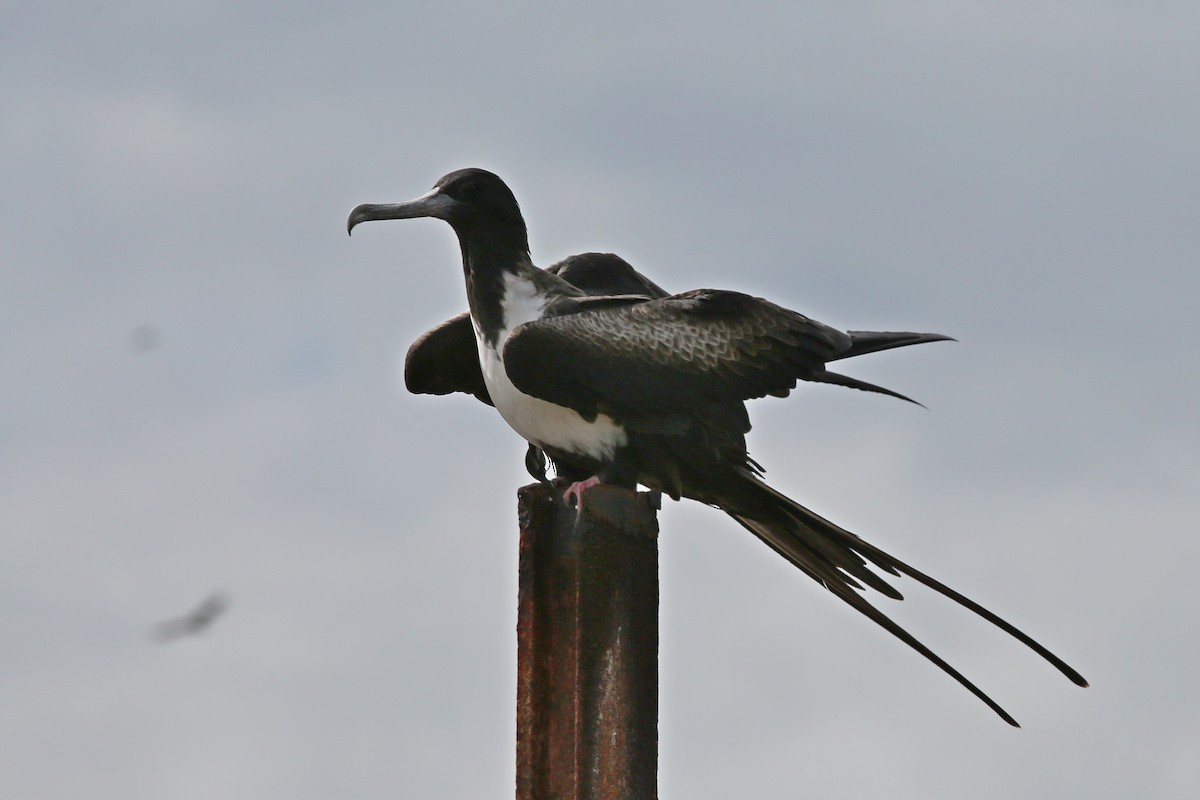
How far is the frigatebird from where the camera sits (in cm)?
654

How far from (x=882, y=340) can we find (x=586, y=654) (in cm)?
204

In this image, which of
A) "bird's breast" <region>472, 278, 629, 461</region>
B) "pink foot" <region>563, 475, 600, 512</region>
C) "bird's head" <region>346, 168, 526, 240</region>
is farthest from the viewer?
"bird's head" <region>346, 168, 526, 240</region>

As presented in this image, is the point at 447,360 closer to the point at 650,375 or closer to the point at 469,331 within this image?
the point at 469,331

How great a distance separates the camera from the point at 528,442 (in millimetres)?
7035

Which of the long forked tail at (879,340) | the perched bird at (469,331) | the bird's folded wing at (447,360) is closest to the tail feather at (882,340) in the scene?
the long forked tail at (879,340)

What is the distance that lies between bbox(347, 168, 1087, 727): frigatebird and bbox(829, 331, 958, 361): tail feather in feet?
0.06

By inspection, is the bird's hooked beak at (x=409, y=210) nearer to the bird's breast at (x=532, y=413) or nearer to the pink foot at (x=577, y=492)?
the bird's breast at (x=532, y=413)

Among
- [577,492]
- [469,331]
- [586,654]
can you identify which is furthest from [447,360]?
[586,654]

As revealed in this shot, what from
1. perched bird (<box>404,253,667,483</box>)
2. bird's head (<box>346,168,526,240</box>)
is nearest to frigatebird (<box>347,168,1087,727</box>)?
bird's head (<box>346,168,526,240</box>)

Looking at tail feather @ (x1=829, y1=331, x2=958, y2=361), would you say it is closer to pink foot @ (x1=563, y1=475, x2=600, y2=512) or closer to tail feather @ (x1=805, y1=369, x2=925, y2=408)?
tail feather @ (x1=805, y1=369, x2=925, y2=408)

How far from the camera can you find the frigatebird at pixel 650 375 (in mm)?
6539

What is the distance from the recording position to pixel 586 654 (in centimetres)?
594

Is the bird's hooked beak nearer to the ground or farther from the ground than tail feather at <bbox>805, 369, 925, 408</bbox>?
farther from the ground

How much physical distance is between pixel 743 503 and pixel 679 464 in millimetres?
354
